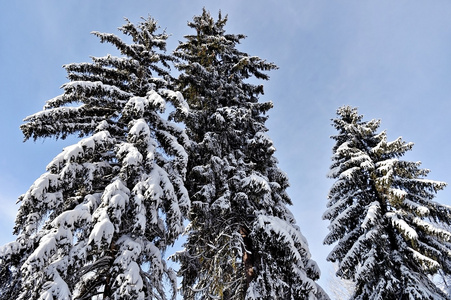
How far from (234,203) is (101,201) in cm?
487

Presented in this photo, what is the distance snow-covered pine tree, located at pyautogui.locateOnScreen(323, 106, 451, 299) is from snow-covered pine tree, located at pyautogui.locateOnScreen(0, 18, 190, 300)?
26.0 feet

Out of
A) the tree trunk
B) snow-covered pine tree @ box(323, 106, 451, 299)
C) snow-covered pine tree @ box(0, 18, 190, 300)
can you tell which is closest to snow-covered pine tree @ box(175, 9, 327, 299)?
the tree trunk

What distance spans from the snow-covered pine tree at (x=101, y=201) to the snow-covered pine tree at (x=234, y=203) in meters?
1.65

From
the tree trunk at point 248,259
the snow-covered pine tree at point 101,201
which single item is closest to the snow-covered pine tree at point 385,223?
the tree trunk at point 248,259

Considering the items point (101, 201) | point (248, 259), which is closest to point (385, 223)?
point (248, 259)

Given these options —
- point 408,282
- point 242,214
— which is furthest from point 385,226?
point 242,214

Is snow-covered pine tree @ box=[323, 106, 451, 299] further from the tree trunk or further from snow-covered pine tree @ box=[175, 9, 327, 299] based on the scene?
the tree trunk

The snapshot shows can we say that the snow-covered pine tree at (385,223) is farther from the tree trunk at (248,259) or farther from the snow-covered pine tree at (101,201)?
the snow-covered pine tree at (101,201)

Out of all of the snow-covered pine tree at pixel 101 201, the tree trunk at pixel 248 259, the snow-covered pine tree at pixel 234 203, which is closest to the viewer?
the snow-covered pine tree at pixel 101 201

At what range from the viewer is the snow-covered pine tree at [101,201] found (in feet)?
20.1

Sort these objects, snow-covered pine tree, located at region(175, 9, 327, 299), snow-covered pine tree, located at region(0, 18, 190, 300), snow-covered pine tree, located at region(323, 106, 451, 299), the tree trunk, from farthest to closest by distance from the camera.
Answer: snow-covered pine tree, located at region(323, 106, 451, 299), the tree trunk, snow-covered pine tree, located at region(175, 9, 327, 299), snow-covered pine tree, located at region(0, 18, 190, 300)

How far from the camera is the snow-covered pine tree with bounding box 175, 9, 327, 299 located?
29.5 ft

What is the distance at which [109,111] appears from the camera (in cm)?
1016

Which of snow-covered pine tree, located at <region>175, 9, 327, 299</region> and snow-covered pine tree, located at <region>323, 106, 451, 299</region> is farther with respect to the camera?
snow-covered pine tree, located at <region>323, 106, 451, 299</region>
